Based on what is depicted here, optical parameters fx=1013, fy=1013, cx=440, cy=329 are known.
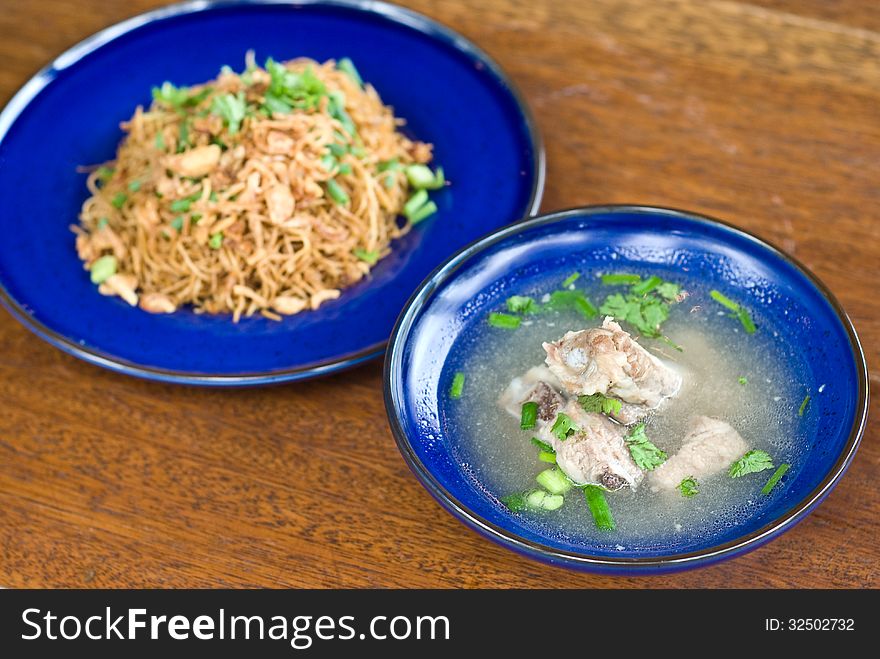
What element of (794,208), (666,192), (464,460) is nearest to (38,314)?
(464,460)

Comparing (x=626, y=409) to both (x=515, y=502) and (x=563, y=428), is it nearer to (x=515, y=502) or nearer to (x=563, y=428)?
(x=563, y=428)

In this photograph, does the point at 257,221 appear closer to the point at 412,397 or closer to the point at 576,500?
the point at 412,397

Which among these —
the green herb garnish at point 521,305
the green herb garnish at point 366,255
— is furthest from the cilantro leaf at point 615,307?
the green herb garnish at point 366,255

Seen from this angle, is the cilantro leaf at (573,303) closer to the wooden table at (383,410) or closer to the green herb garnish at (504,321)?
the green herb garnish at (504,321)

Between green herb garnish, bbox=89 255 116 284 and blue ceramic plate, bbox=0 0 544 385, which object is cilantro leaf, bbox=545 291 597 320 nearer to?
blue ceramic plate, bbox=0 0 544 385

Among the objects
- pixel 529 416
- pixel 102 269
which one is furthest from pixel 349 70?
pixel 529 416
